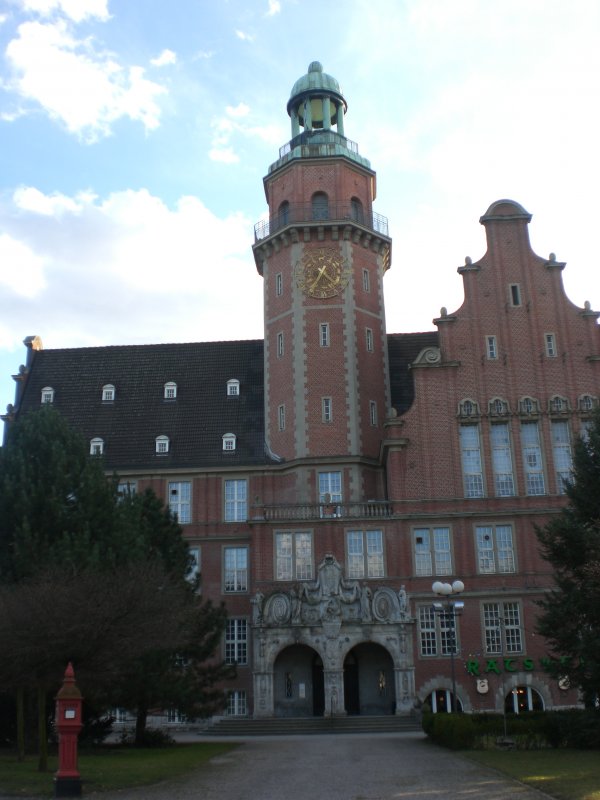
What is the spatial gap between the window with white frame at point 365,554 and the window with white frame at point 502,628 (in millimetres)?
5786

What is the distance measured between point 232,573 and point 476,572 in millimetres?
13211

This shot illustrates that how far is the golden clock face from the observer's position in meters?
56.0

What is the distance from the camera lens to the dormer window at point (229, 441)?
55.5 metres

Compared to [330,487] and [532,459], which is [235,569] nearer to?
[330,487]

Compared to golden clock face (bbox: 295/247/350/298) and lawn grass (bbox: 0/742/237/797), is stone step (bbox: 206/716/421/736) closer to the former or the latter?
lawn grass (bbox: 0/742/237/797)

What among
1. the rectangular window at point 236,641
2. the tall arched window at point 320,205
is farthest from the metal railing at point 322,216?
the rectangular window at point 236,641

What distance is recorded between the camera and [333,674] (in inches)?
1858

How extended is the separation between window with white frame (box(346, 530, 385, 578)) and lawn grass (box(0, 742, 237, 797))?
1551 centimetres

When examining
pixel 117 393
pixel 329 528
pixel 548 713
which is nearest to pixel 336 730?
pixel 329 528

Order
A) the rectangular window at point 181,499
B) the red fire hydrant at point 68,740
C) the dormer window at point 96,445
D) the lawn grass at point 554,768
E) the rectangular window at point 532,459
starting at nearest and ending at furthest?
the lawn grass at point 554,768, the red fire hydrant at point 68,740, the rectangular window at point 532,459, the rectangular window at point 181,499, the dormer window at point 96,445

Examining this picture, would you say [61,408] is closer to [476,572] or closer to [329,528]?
[329,528]

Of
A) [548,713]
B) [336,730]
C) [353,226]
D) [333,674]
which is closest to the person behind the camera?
[548,713]

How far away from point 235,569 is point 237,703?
7.06 metres

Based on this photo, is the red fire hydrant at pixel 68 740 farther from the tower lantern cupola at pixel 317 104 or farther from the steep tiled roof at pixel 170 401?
the tower lantern cupola at pixel 317 104
